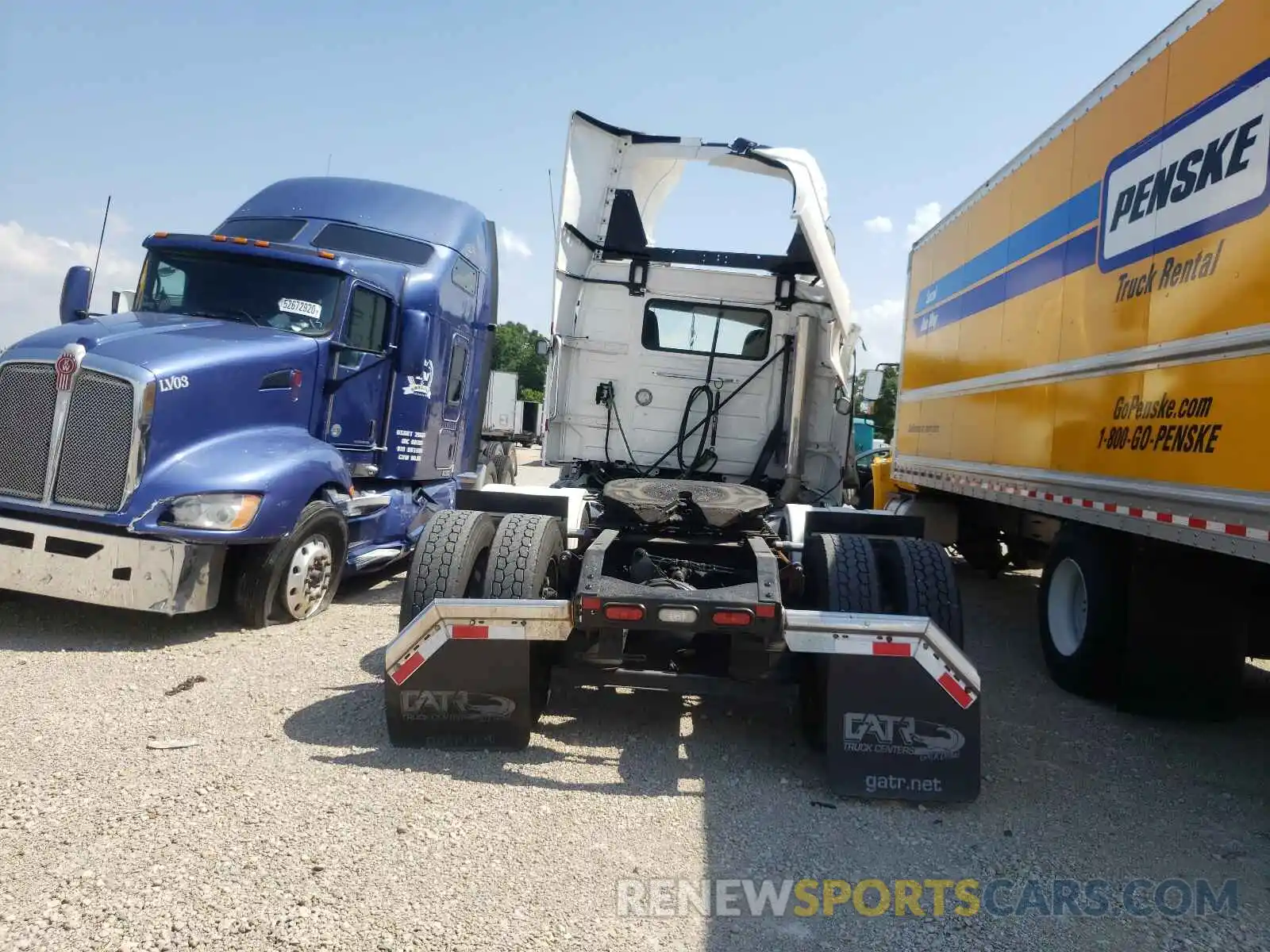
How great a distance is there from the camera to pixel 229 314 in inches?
261

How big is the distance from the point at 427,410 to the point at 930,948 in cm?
631

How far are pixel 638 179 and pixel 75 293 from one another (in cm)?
457

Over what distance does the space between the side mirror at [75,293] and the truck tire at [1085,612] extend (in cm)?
738

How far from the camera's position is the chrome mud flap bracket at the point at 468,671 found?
379 cm

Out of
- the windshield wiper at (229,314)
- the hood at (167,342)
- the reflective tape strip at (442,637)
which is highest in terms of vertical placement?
the windshield wiper at (229,314)

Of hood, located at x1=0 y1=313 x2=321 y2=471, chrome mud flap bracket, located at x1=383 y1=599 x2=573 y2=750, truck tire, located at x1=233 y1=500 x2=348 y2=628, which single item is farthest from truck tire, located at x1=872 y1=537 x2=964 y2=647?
hood, located at x1=0 y1=313 x2=321 y2=471

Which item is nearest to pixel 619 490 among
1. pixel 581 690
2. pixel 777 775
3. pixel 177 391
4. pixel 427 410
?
pixel 581 690

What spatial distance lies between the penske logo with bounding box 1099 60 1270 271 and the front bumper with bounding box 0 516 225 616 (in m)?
5.57

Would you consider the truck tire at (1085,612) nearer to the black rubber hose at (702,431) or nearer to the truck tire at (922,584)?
the truck tire at (922,584)

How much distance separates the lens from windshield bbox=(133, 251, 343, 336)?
262 inches

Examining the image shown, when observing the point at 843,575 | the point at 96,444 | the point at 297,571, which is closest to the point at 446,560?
the point at 843,575

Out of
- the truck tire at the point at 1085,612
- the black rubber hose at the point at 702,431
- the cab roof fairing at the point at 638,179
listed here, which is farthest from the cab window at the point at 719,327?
the truck tire at the point at 1085,612

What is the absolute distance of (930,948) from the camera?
2.69 m

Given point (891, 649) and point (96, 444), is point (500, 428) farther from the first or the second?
point (891, 649)
